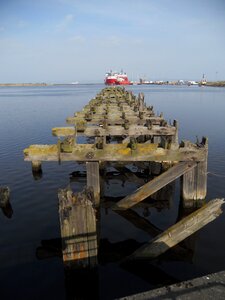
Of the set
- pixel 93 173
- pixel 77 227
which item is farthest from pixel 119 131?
pixel 77 227

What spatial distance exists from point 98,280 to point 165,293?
381 centimetres

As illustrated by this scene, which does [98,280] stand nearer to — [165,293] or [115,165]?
[165,293]

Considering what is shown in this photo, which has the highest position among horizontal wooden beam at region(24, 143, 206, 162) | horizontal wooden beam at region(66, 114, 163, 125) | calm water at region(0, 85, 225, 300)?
horizontal wooden beam at region(66, 114, 163, 125)

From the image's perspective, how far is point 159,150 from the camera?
8.52 m

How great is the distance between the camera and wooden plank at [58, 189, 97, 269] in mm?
5738

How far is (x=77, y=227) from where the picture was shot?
5828 millimetres

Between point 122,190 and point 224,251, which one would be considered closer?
point 224,251

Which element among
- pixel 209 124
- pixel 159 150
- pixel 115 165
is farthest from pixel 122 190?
pixel 209 124

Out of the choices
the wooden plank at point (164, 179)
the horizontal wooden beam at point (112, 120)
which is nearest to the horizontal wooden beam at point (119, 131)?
the horizontal wooden beam at point (112, 120)

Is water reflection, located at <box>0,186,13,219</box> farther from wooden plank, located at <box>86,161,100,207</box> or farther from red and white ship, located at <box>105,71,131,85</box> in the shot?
red and white ship, located at <box>105,71,131,85</box>

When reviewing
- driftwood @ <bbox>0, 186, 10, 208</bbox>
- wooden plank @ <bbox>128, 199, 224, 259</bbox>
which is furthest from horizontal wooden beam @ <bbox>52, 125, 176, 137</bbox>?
wooden plank @ <bbox>128, 199, 224, 259</bbox>

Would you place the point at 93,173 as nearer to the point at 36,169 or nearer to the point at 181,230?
the point at 181,230

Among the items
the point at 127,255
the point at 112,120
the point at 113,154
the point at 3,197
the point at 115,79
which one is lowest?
the point at 127,255

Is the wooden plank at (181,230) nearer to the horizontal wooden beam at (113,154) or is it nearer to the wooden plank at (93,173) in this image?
the horizontal wooden beam at (113,154)
